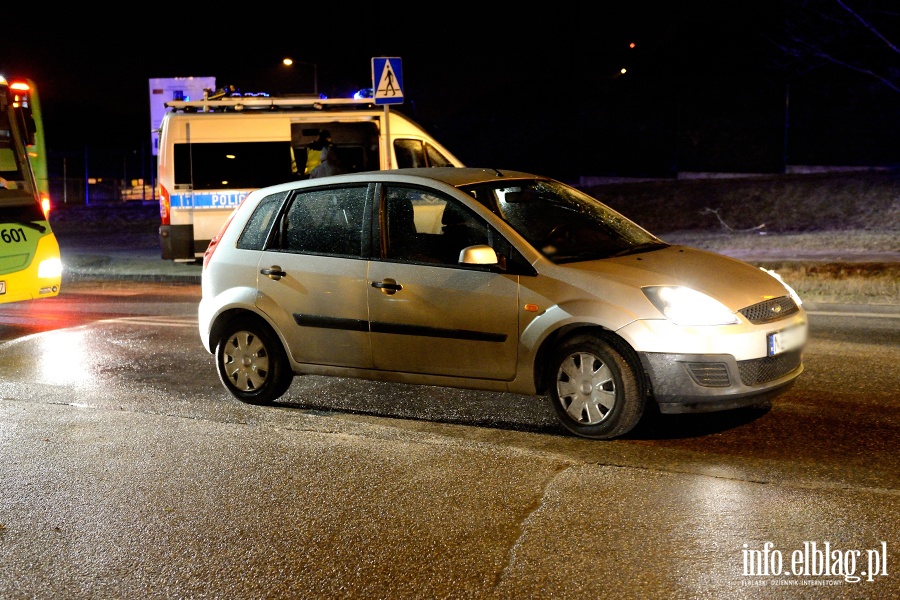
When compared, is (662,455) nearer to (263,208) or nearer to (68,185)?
(263,208)

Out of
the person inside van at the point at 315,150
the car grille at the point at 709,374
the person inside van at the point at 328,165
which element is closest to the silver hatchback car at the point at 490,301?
the car grille at the point at 709,374

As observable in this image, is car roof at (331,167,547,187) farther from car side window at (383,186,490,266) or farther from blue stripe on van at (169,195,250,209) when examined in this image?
blue stripe on van at (169,195,250,209)

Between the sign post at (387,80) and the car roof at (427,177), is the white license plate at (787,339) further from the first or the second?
the sign post at (387,80)

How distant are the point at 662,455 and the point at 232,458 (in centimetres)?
245

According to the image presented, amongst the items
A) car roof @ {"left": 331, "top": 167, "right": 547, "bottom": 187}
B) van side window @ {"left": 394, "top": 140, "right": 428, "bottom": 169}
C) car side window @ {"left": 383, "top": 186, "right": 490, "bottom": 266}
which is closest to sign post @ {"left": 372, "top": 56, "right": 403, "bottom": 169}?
van side window @ {"left": 394, "top": 140, "right": 428, "bottom": 169}

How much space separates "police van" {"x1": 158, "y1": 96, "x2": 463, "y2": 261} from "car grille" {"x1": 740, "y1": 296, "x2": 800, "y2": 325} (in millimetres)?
9123

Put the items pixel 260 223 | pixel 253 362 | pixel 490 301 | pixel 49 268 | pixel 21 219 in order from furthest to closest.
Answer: pixel 49 268 → pixel 21 219 → pixel 260 223 → pixel 253 362 → pixel 490 301

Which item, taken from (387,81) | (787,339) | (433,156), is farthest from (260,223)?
(433,156)

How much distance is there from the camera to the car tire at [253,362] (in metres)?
7.29

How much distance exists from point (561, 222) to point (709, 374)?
5.14 ft

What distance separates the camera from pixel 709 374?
5.82m

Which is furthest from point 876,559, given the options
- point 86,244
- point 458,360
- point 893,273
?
point 86,244

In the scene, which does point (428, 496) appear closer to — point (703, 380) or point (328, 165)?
point (703, 380)

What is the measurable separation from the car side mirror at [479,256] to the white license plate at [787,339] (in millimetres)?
1667
